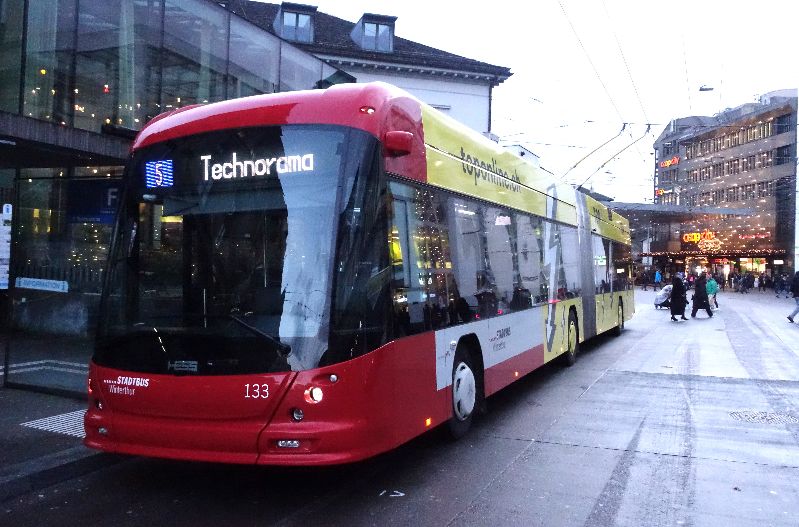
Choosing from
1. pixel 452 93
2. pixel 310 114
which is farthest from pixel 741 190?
pixel 310 114

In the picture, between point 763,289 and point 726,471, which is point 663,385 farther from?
point 763,289

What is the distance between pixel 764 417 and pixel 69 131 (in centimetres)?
963

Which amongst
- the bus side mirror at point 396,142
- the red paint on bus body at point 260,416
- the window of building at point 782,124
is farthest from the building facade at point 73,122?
the window of building at point 782,124

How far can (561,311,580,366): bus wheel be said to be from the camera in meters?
11.9

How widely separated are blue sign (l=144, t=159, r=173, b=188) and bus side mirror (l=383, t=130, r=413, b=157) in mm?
1698

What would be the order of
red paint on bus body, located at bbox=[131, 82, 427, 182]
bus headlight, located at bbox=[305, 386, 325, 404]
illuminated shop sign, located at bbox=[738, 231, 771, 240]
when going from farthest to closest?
illuminated shop sign, located at bbox=[738, 231, 771, 240] < red paint on bus body, located at bbox=[131, 82, 427, 182] < bus headlight, located at bbox=[305, 386, 325, 404]

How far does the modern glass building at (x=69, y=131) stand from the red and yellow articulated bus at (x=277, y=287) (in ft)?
10.1

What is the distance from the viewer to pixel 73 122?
1103 cm

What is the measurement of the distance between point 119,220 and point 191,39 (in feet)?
30.0

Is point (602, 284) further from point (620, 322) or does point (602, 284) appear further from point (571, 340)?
point (571, 340)

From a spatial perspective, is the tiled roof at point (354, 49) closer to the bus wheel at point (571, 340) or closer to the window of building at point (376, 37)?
the window of building at point (376, 37)

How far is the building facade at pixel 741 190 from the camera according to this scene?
6322cm

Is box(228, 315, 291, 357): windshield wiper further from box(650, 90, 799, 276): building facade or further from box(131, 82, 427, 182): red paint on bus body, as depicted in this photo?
box(650, 90, 799, 276): building facade

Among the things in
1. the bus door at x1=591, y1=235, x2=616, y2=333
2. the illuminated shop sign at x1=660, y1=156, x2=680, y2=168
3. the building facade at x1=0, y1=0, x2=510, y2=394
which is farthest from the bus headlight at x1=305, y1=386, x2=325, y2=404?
the illuminated shop sign at x1=660, y1=156, x2=680, y2=168
